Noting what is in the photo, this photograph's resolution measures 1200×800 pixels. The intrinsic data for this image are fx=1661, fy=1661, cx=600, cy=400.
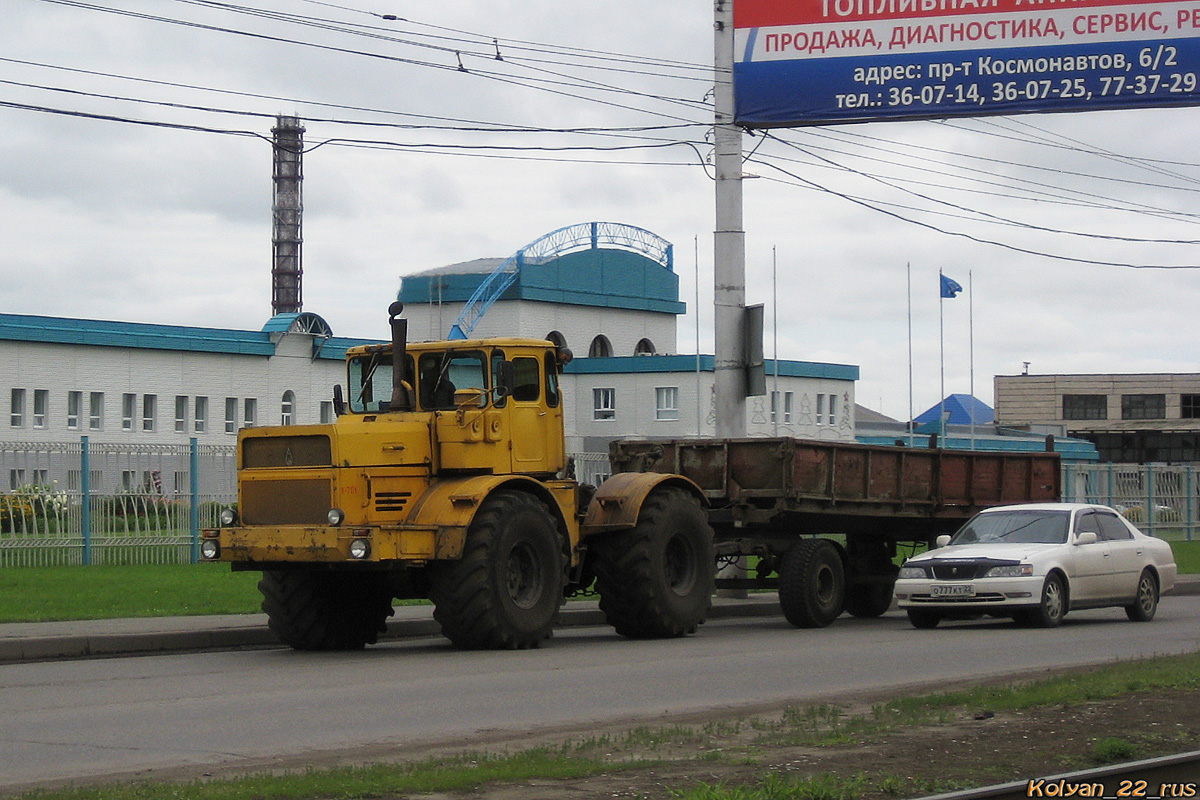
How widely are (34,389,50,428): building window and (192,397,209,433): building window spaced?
6.13 meters

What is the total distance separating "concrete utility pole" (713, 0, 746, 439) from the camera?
23203 millimetres

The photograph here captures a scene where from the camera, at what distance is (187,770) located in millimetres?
8812

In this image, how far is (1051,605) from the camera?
18453mm

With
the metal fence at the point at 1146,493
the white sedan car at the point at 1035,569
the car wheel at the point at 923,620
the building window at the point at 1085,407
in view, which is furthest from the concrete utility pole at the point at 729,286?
the building window at the point at 1085,407

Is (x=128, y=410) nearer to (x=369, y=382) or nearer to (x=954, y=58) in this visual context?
(x=954, y=58)

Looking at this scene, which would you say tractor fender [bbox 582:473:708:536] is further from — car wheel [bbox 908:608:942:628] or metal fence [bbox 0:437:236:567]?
metal fence [bbox 0:437:236:567]

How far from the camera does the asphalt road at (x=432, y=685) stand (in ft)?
32.5

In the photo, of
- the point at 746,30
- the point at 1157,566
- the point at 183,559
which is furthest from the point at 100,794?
the point at 183,559

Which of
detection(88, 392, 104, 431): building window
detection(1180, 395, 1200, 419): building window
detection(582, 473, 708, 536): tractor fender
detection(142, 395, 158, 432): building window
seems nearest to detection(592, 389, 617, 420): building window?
detection(142, 395, 158, 432): building window

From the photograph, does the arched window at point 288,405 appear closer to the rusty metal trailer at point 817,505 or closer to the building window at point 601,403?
the building window at point 601,403

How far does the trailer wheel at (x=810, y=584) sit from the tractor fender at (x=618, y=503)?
228 centimetres

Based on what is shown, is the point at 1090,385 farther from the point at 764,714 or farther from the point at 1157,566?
the point at 764,714

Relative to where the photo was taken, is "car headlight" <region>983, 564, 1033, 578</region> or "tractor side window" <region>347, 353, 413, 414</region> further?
"car headlight" <region>983, 564, 1033, 578</region>

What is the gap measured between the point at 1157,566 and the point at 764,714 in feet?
36.2
